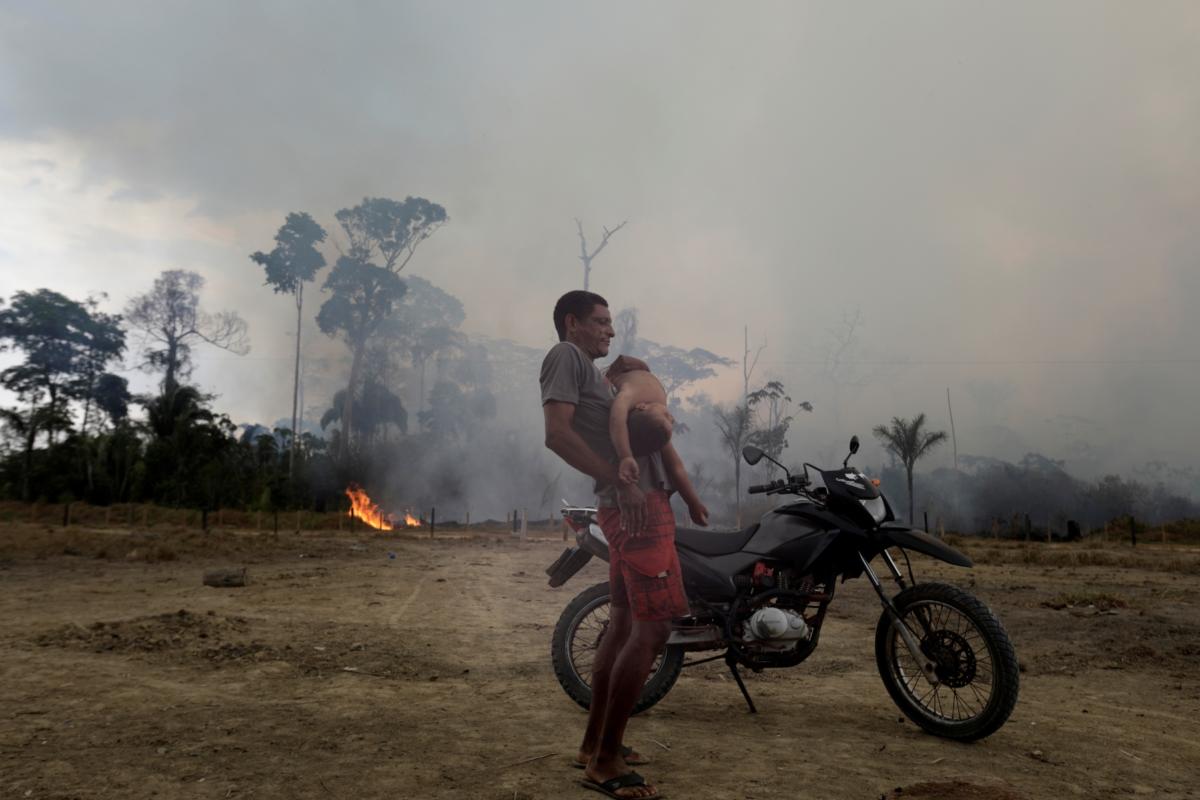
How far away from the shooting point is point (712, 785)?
2988mm

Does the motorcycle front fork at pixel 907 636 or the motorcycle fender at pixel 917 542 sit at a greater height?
the motorcycle fender at pixel 917 542

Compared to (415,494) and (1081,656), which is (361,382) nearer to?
(415,494)

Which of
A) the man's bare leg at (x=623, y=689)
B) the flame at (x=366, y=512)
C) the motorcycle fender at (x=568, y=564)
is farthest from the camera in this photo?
the flame at (x=366, y=512)

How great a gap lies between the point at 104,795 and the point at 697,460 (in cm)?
5282

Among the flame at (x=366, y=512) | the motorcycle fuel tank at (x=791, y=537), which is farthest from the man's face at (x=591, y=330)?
the flame at (x=366, y=512)

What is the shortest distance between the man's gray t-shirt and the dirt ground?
4.08ft

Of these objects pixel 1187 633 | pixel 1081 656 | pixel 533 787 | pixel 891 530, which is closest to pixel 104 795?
pixel 533 787

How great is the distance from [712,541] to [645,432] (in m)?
1.35

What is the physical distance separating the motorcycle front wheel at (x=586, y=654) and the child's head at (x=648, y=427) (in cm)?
147

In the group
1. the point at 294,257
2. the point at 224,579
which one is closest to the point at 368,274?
the point at 294,257

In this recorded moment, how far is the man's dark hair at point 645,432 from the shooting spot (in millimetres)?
3092

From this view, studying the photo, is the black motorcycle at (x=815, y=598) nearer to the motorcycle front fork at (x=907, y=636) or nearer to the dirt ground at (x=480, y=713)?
the motorcycle front fork at (x=907, y=636)

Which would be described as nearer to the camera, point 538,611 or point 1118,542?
point 538,611

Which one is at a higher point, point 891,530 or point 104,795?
point 891,530
